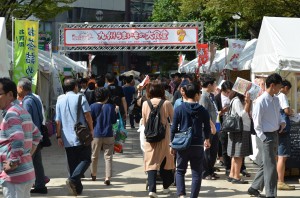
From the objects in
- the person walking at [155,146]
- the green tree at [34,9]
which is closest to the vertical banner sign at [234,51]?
the green tree at [34,9]

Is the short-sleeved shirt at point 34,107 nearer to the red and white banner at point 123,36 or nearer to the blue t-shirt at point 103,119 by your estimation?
the blue t-shirt at point 103,119

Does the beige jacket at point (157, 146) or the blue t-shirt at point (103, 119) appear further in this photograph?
the blue t-shirt at point (103, 119)

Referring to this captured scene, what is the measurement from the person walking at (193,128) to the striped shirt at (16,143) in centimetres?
273

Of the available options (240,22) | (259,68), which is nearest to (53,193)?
(259,68)

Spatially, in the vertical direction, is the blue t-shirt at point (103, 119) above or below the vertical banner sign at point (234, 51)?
below

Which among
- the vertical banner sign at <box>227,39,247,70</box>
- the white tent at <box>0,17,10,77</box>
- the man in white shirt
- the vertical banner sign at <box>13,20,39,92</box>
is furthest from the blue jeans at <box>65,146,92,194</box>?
the vertical banner sign at <box>227,39,247,70</box>

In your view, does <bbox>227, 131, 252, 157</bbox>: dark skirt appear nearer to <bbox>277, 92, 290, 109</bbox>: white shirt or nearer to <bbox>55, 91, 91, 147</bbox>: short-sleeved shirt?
<bbox>277, 92, 290, 109</bbox>: white shirt

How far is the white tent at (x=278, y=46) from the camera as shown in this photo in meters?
10.1

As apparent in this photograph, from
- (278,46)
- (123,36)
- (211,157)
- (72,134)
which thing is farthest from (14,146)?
(123,36)

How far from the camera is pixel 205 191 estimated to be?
9.16m

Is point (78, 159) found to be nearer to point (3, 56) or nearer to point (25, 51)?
point (3, 56)

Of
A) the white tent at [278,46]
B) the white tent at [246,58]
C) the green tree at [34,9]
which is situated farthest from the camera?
the green tree at [34,9]

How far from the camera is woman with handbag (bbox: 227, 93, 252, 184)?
31.3ft

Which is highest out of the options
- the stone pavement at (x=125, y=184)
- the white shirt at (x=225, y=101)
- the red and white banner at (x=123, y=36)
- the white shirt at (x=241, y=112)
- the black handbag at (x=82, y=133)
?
the red and white banner at (x=123, y=36)
